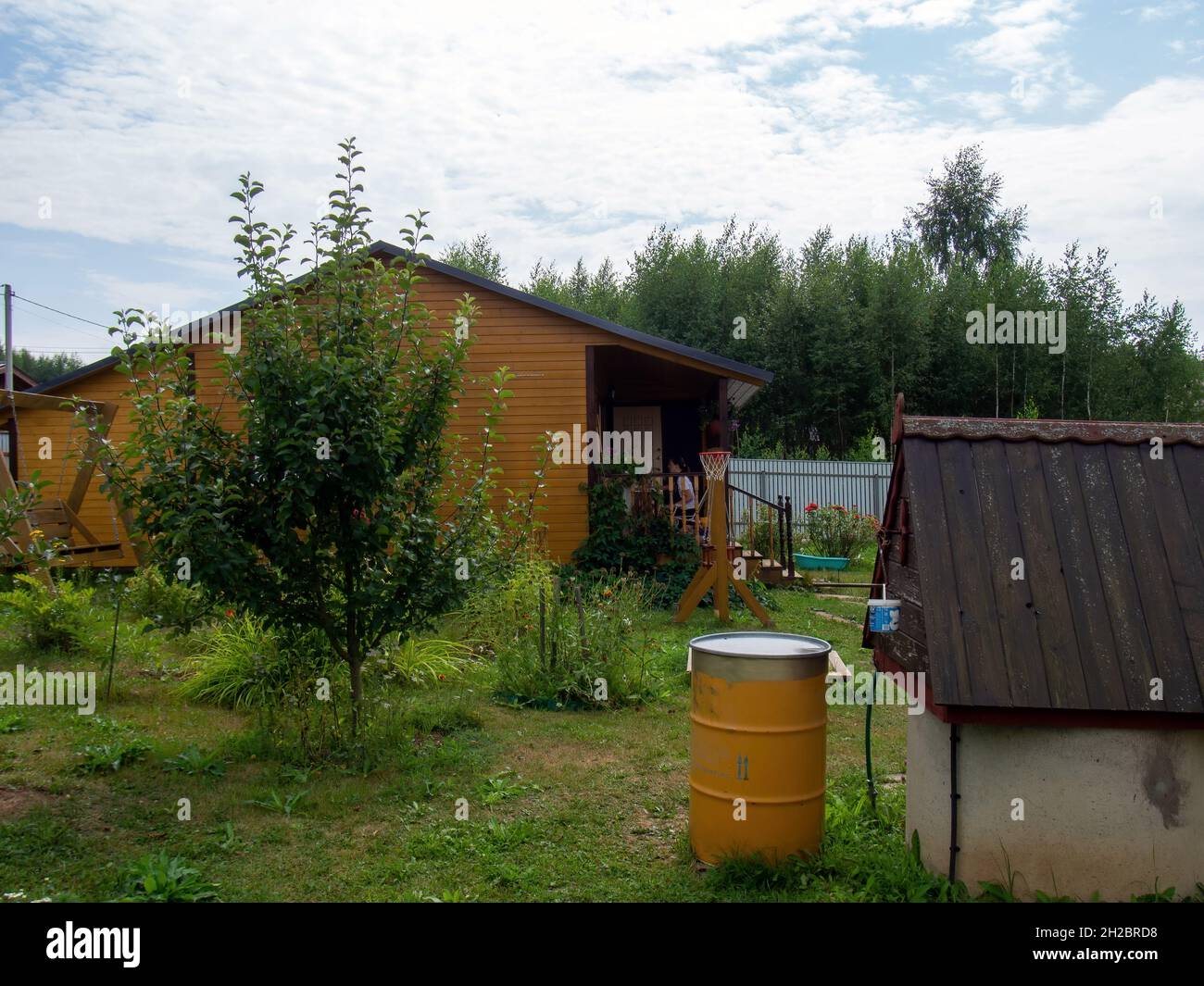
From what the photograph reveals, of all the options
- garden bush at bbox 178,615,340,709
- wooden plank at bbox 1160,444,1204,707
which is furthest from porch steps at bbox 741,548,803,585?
wooden plank at bbox 1160,444,1204,707

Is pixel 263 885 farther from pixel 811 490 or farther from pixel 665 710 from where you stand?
pixel 811 490

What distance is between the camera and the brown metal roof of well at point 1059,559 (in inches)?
152

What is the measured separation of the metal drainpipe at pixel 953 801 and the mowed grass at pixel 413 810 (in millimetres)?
383

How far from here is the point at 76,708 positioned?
6.99 meters

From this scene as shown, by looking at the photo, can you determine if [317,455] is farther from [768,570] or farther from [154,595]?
[768,570]

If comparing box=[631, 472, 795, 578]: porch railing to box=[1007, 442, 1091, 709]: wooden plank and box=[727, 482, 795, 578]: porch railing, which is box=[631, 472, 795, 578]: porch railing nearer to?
box=[727, 482, 795, 578]: porch railing

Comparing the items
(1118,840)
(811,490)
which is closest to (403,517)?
(1118,840)

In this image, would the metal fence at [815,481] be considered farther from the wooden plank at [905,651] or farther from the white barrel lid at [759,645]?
the white barrel lid at [759,645]

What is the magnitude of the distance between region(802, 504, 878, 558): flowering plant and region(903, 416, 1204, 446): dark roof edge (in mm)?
13265

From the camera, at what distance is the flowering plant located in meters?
18.0

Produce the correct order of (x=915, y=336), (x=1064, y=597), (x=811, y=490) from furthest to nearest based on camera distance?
1. (x=915, y=336)
2. (x=811, y=490)
3. (x=1064, y=597)

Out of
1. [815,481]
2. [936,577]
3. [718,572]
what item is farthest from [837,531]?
[936,577]
